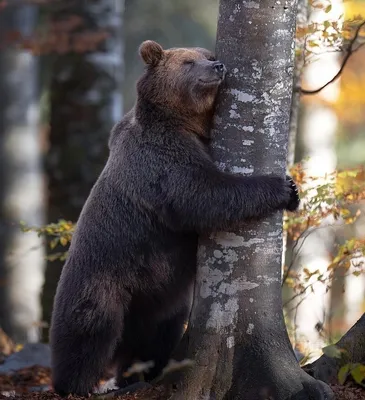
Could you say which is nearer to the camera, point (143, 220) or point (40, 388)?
point (143, 220)

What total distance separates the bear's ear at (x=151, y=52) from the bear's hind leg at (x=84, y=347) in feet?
5.37

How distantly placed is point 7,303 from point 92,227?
249 inches

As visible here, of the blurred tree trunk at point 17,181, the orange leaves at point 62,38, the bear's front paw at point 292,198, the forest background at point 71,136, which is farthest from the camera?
the blurred tree trunk at point 17,181

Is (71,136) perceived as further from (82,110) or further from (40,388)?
(40,388)

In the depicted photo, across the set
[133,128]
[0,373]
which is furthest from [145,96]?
[0,373]

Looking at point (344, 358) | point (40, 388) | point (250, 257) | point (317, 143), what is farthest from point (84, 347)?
point (317, 143)

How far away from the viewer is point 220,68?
167 inches

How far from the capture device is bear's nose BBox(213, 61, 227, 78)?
4242 mm

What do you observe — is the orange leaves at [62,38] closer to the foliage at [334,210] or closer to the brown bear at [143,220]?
the foliage at [334,210]

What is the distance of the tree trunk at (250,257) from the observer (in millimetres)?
4180

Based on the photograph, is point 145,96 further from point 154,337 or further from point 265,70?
point 154,337

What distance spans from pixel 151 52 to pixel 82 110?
4440 millimetres

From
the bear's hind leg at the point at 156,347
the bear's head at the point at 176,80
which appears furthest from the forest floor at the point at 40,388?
the bear's head at the point at 176,80

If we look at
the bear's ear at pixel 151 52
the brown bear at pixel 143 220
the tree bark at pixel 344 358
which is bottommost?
the tree bark at pixel 344 358
